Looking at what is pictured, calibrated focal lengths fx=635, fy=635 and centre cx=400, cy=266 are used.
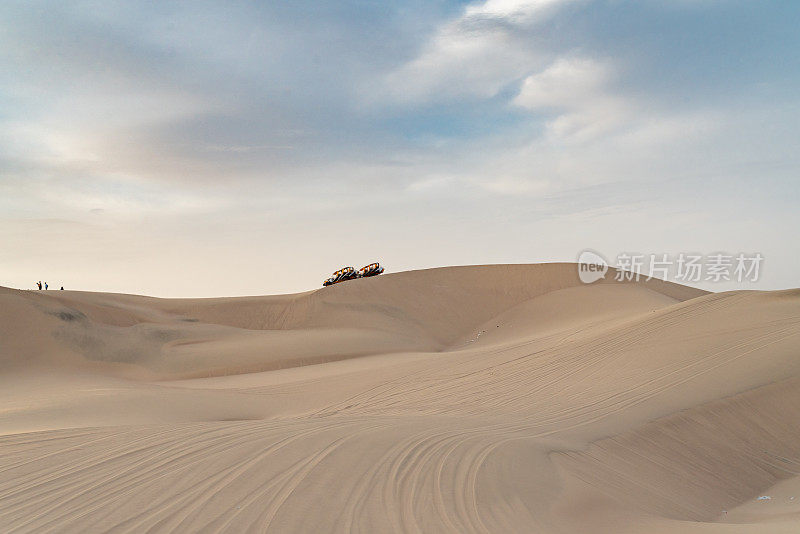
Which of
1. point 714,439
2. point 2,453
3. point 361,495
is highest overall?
point 2,453

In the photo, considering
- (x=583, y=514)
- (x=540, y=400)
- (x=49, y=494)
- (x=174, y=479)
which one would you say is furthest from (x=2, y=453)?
(x=540, y=400)

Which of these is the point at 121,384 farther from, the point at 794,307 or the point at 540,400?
the point at 794,307

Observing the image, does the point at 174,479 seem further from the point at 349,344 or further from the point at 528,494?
the point at 349,344

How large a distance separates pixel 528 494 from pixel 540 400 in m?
5.26

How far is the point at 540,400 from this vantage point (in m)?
11.0

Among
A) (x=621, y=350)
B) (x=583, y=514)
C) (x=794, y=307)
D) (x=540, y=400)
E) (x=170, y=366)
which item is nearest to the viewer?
(x=583, y=514)

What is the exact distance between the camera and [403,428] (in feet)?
25.1

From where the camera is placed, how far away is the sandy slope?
5281 mm

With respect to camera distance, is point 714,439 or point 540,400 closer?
point 714,439

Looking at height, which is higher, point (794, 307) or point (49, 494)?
point (794, 307)

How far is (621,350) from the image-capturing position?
14219mm

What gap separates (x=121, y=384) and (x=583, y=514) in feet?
45.9

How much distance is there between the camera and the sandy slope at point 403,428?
5281 mm

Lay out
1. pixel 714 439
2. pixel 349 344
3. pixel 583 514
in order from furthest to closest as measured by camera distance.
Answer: pixel 349 344, pixel 714 439, pixel 583 514
